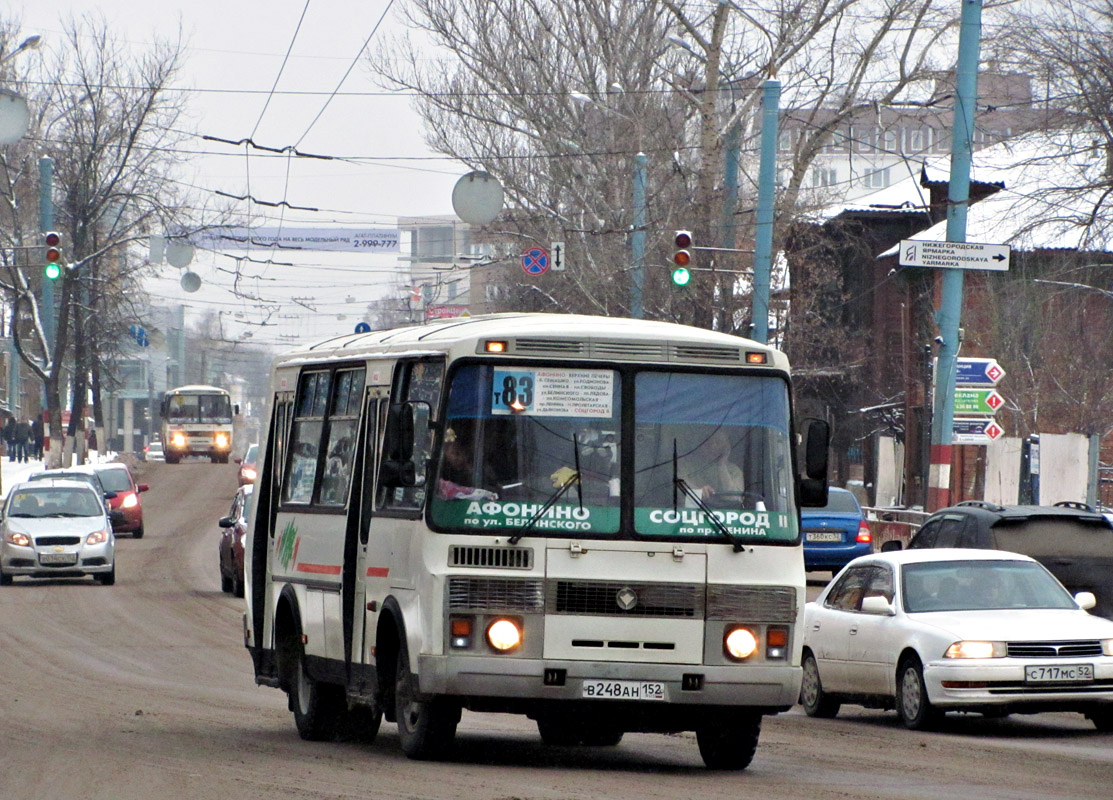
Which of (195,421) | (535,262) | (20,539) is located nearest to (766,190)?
(535,262)

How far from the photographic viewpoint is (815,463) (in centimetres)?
999

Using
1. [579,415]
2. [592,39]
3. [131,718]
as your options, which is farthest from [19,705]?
[592,39]

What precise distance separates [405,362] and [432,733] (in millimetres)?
2020

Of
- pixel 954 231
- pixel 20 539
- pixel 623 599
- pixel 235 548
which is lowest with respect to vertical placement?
pixel 20 539

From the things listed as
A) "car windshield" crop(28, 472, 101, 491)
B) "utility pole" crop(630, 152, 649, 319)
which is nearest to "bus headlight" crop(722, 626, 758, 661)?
"car windshield" crop(28, 472, 101, 491)

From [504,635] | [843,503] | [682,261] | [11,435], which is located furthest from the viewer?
[11,435]

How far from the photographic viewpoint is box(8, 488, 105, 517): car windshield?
29.9 metres

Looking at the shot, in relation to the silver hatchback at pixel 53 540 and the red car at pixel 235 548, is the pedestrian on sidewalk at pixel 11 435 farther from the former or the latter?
the red car at pixel 235 548

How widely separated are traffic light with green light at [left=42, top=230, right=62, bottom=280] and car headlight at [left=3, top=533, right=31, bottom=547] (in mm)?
4184

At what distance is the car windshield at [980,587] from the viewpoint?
1409cm

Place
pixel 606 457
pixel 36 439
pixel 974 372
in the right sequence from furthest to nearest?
1. pixel 36 439
2. pixel 974 372
3. pixel 606 457

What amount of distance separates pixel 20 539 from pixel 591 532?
21226 millimetres

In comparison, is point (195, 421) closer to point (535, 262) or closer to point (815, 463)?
point (535, 262)

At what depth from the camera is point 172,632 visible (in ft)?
70.5
